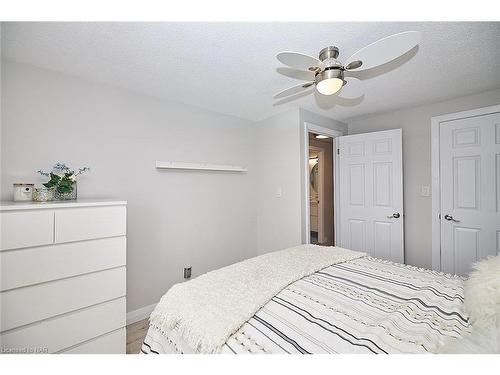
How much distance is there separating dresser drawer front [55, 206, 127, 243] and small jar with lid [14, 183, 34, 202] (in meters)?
0.44

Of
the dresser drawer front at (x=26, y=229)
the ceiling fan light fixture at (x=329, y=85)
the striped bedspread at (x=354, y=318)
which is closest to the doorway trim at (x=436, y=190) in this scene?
the striped bedspread at (x=354, y=318)

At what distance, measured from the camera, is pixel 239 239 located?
2982mm

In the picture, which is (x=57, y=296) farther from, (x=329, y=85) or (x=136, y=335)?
(x=329, y=85)

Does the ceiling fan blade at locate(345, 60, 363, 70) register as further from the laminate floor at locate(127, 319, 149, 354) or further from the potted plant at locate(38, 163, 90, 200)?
the laminate floor at locate(127, 319, 149, 354)

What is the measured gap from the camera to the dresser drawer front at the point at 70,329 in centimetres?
124

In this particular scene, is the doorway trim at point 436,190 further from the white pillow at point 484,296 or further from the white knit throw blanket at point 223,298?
the white pillow at point 484,296

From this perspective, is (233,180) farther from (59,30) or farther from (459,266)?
(459,266)

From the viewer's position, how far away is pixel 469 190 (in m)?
2.32

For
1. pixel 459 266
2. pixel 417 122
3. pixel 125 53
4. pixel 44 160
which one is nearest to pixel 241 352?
pixel 125 53

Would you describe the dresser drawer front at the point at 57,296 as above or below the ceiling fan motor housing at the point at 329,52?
below

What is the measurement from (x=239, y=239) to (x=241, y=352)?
2.22m

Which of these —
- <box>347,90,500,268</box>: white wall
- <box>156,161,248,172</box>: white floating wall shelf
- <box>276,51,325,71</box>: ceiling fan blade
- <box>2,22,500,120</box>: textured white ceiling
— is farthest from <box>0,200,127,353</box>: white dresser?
<box>347,90,500,268</box>: white wall
